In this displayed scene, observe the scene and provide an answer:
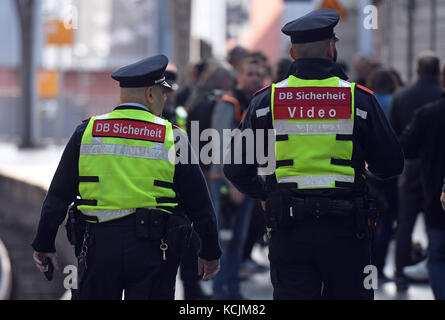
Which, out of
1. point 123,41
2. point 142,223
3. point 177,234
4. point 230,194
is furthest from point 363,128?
point 123,41

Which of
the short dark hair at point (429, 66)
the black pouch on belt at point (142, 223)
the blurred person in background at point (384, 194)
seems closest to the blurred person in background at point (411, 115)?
the short dark hair at point (429, 66)

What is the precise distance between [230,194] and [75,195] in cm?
252

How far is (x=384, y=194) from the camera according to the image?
7816 mm

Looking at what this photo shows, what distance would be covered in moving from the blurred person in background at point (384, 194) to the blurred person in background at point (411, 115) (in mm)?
394

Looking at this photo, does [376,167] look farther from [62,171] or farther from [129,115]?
[62,171]

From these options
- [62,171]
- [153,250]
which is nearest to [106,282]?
[153,250]

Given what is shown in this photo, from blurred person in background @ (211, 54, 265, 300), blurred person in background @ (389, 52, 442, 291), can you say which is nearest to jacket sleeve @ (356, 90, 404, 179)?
blurred person in background @ (211, 54, 265, 300)

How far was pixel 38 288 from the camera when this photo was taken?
60.7 feet

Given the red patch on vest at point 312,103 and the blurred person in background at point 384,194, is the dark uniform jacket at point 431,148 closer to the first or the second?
the red patch on vest at point 312,103

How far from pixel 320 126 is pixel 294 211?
409 mm

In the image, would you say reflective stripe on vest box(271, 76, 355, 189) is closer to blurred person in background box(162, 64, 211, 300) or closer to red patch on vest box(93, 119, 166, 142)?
red patch on vest box(93, 119, 166, 142)

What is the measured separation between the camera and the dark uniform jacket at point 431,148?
5.66m

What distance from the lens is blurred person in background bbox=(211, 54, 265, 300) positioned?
665cm

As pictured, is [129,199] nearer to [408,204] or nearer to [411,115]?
[411,115]
